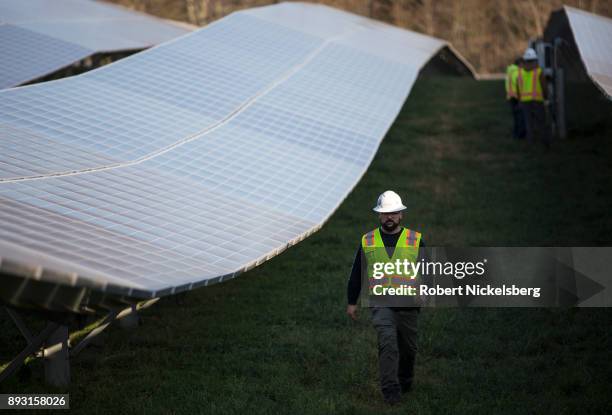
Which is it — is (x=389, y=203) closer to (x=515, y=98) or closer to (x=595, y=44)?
(x=595, y=44)

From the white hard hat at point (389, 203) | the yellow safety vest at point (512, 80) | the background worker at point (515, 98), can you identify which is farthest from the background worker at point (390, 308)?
the yellow safety vest at point (512, 80)

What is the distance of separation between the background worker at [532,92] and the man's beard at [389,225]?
1025cm

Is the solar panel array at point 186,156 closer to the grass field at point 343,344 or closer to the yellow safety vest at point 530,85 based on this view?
the grass field at point 343,344

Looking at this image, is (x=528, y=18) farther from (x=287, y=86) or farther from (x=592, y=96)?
(x=287, y=86)

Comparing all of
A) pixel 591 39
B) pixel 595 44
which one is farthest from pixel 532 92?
pixel 595 44

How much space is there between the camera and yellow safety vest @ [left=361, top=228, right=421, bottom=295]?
24.5ft

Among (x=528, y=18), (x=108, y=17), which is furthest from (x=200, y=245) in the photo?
(x=528, y=18)

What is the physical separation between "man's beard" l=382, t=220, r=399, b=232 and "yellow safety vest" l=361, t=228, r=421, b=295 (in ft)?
0.25

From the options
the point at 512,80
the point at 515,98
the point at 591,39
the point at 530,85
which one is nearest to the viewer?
the point at 591,39

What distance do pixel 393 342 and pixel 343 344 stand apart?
1.72 meters

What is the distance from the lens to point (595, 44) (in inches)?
574

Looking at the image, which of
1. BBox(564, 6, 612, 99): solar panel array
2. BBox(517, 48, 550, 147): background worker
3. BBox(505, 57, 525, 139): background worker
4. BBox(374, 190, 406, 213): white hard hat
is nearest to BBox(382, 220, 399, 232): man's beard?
BBox(374, 190, 406, 213): white hard hat

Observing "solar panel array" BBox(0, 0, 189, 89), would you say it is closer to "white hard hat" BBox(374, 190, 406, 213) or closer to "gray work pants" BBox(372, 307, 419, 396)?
"white hard hat" BBox(374, 190, 406, 213)

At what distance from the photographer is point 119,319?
9.70 m
